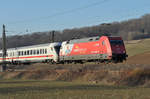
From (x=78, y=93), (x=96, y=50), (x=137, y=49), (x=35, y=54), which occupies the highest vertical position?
(x=137, y=49)

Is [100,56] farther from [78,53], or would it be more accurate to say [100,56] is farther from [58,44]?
[58,44]

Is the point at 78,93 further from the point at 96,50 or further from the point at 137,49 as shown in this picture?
the point at 137,49

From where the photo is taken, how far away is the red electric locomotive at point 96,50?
39.2 metres

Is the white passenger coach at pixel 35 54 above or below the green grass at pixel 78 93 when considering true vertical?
above

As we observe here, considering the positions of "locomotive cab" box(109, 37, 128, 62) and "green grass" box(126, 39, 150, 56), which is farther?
"green grass" box(126, 39, 150, 56)

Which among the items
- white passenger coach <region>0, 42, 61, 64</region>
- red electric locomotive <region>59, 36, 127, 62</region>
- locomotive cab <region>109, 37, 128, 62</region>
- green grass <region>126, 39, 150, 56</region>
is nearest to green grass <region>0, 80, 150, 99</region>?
locomotive cab <region>109, 37, 128, 62</region>

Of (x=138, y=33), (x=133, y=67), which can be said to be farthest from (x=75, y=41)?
(x=138, y=33)

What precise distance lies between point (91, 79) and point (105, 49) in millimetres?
4610

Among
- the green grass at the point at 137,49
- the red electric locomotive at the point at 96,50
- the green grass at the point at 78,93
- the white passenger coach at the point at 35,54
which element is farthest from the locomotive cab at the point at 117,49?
the green grass at the point at 137,49

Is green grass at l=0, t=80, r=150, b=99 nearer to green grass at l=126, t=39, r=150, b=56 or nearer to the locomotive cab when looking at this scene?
the locomotive cab

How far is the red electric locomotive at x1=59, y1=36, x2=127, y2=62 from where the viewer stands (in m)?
39.2

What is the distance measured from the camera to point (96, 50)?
134 ft

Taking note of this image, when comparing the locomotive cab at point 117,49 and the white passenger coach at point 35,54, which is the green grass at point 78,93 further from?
the white passenger coach at point 35,54

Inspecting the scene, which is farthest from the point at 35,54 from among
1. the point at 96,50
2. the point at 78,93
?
the point at 78,93
